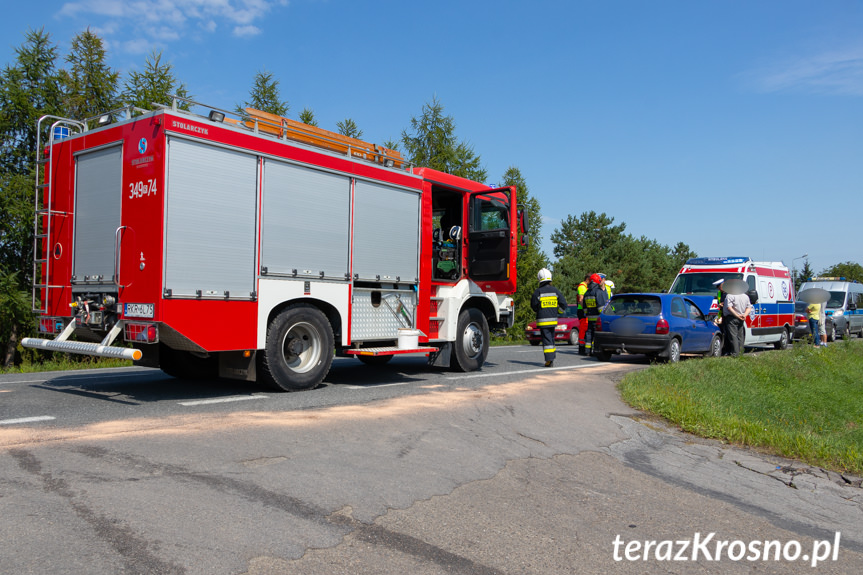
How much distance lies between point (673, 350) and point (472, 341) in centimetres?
513

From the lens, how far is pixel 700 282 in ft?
57.4

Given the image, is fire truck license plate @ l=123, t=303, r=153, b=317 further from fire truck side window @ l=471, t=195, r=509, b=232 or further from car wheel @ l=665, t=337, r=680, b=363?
car wheel @ l=665, t=337, r=680, b=363

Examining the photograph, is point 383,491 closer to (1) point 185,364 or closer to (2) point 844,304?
(1) point 185,364

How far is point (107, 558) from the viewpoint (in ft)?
10.1

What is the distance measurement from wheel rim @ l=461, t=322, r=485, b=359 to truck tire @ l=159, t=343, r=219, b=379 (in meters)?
4.04

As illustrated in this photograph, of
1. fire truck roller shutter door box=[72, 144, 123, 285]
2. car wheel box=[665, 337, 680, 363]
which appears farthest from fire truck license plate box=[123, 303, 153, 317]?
car wheel box=[665, 337, 680, 363]

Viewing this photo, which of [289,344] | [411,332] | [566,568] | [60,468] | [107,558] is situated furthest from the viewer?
[411,332]

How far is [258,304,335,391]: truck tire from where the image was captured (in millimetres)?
7797

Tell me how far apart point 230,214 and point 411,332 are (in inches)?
133

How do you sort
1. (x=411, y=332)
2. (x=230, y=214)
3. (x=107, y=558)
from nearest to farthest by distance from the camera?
(x=107, y=558) → (x=230, y=214) → (x=411, y=332)

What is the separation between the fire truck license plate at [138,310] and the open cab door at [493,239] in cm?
564

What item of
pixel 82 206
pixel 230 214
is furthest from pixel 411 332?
pixel 82 206

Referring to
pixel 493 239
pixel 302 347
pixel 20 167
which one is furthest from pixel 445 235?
pixel 20 167

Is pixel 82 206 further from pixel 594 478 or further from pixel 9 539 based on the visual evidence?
pixel 594 478
